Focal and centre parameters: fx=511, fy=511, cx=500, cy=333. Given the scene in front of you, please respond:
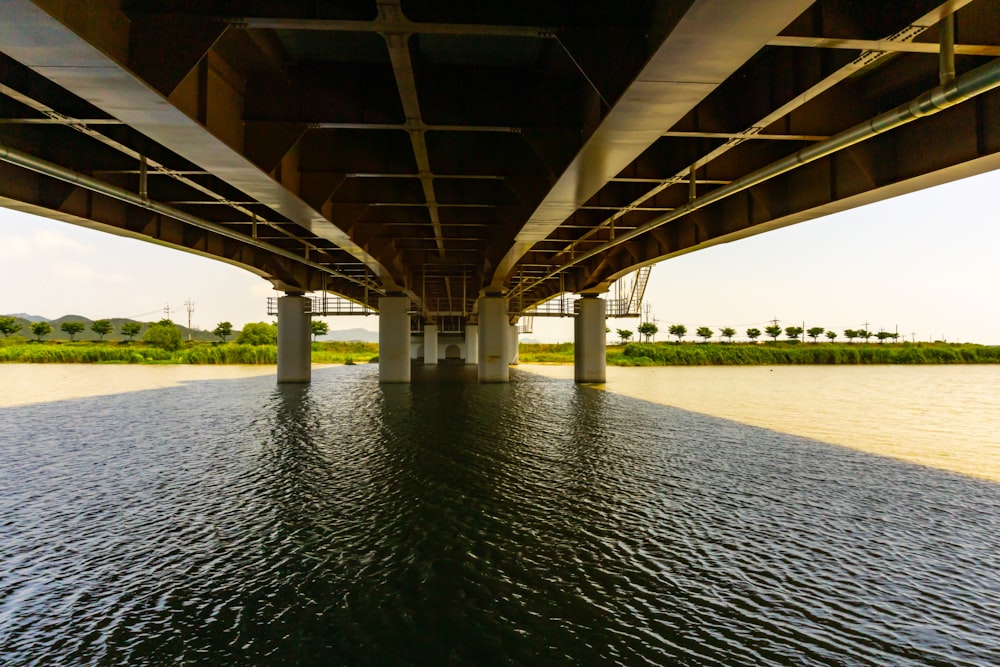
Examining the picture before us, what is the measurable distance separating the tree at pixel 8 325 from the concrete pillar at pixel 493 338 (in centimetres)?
14429

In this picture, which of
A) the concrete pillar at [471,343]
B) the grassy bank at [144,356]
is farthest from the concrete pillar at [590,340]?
the grassy bank at [144,356]

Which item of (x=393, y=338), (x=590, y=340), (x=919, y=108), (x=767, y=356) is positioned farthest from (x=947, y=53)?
(x=767, y=356)

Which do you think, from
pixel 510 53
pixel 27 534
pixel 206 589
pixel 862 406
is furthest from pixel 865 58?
pixel 862 406

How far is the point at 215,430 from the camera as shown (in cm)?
1864

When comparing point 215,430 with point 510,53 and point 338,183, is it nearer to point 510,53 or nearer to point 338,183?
point 338,183

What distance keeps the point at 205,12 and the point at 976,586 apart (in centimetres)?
1293

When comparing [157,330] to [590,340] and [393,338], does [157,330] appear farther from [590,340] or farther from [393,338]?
[590,340]

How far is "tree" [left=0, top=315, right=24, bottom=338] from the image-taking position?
12331 centimetres

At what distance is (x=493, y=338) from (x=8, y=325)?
146608 mm

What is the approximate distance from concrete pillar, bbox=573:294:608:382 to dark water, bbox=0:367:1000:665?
24.5m

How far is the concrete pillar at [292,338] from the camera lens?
40.0 metres

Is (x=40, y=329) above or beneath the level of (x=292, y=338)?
above

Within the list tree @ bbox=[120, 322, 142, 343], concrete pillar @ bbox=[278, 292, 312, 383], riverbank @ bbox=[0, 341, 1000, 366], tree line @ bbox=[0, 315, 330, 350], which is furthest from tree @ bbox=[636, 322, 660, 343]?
tree @ bbox=[120, 322, 142, 343]

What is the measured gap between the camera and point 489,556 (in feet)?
24.3
